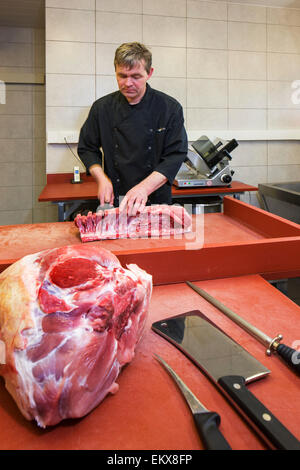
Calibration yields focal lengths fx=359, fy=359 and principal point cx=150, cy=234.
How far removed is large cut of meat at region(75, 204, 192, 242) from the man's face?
770 mm

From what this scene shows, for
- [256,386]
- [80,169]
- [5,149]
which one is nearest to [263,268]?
[256,386]

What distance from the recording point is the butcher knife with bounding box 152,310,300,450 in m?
0.58

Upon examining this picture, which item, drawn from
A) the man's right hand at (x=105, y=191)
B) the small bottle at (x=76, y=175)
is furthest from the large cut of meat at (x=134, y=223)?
the small bottle at (x=76, y=175)

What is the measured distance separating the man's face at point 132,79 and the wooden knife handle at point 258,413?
5.71ft

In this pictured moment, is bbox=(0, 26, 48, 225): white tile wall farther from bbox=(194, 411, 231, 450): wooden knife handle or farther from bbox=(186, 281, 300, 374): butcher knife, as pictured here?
bbox=(194, 411, 231, 450): wooden knife handle

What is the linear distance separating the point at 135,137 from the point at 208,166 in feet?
3.97

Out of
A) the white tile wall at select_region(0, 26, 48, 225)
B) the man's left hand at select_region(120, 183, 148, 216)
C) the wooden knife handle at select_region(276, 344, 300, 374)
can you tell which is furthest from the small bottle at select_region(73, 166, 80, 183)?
the wooden knife handle at select_region(276, 344, 300, 374)

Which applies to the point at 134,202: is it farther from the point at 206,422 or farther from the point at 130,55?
the point at 206,422

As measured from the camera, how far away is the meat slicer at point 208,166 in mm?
3201

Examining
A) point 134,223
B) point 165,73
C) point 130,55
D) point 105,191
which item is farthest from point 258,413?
point 165,73

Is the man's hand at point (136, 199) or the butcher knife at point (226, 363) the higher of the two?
the man's hand at point (136, 199)

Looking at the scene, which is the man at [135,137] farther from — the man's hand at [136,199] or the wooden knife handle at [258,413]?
the wooden knife handle at [258,413]

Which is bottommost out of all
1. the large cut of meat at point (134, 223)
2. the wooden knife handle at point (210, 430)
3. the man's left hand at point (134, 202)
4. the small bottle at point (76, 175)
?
the wooden knife handle at point (210, 430)

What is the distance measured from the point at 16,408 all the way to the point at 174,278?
638 millimetres
